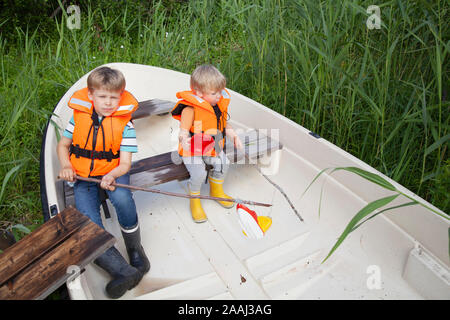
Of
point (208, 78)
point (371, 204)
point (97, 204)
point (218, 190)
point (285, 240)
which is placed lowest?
point (285, 240)

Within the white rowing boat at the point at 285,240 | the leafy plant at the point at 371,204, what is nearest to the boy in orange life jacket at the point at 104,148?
the white rowing boat at the point at 285,240

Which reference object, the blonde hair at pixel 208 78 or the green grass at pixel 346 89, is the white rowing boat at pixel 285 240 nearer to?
the green grass at pixel 346 89

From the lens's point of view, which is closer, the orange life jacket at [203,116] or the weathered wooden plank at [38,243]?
the weathered wooden plank at [38,243]

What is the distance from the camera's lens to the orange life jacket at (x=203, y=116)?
7.68 ft

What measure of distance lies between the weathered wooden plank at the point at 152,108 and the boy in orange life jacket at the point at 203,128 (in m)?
0.85


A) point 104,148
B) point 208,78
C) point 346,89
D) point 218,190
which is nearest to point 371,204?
point 208,78

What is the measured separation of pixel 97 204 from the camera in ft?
7.27

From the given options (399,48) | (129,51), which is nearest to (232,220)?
(399,48)

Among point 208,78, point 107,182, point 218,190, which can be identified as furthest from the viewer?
point 218,190

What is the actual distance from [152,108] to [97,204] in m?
1.35

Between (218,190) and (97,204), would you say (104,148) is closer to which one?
(97,204)

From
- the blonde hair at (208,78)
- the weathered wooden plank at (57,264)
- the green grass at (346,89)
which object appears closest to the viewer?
the weathered wooden plank at (57,264)

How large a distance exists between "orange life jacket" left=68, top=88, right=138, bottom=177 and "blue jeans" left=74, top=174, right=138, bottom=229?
0.27 feet
